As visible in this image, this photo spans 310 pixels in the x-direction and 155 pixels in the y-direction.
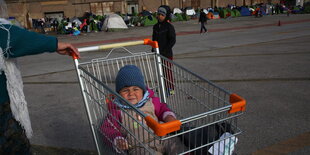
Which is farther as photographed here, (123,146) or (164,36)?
(164,36)

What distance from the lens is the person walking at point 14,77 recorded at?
1544mm

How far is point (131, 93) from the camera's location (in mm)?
2205

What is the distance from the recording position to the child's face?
221 centimetres

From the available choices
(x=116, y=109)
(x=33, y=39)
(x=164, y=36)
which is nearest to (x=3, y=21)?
(x=33, y=39)

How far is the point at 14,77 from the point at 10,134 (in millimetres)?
390

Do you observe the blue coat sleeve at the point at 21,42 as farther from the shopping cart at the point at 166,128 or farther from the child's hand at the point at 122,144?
the child's hand at the point at 122,144

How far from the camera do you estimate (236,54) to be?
788cm

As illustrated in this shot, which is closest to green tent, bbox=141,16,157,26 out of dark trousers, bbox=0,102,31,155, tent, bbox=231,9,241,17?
tent, bbox=231,9,241,17

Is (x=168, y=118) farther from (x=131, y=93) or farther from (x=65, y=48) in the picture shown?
(x=65, y=48)

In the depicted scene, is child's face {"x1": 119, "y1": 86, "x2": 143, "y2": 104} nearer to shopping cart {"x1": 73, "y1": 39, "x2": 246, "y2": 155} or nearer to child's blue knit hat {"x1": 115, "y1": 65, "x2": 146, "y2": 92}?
child's blue knit hat {"x1": 115, "y1": 65, "x2": 146, "y2": 92}

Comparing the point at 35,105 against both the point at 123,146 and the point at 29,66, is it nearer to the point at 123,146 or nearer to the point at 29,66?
the point at 123,146

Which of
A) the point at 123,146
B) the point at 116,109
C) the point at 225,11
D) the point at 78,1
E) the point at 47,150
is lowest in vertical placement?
the point at 47,150

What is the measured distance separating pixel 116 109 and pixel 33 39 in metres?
0.73

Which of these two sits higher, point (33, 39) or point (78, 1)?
point (78, 1)
